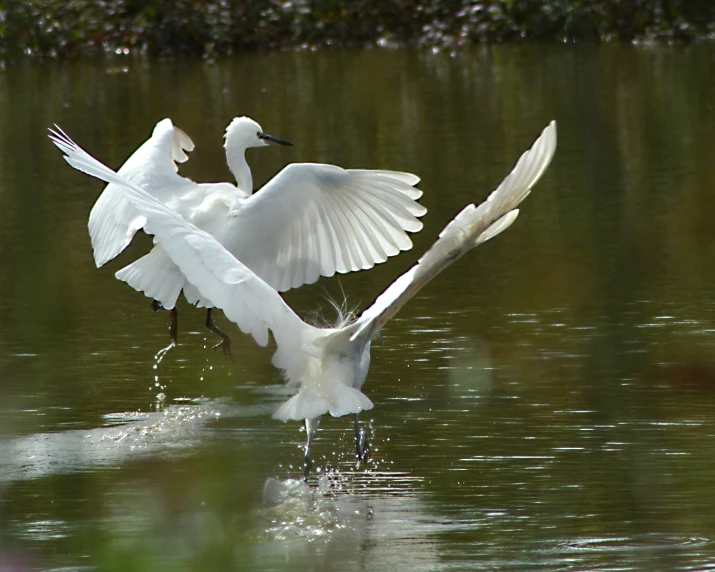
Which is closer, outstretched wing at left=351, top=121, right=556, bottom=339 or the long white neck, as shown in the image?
outstretched wing at left=351, top=121, right=556, bottom=339

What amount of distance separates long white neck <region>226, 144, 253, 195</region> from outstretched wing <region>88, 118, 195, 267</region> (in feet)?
1.12

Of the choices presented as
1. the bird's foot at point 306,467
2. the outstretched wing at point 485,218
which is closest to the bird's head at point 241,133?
the bird's foot at point 306,467

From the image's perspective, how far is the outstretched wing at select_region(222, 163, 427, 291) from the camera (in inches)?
289

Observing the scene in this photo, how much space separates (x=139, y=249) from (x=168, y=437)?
14.9 ft

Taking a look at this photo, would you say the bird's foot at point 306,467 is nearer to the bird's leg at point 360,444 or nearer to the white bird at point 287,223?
the bird's leg at point 360,444

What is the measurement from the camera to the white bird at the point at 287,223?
729cm

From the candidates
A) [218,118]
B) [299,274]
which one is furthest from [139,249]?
[218,118]

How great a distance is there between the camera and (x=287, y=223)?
24.6ft

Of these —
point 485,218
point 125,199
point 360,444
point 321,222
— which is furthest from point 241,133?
point 485,218

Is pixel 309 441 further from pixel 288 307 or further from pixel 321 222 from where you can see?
pixel 321 222

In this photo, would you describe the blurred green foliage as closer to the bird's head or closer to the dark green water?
the dark green water

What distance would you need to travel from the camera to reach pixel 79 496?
5.68 meters

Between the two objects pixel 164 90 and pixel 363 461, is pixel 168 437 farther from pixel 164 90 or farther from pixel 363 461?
pixel 164 90

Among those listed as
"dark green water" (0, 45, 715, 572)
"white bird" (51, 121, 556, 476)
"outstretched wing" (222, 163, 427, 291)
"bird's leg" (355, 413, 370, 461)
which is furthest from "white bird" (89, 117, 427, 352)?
"white bird" (51, 121, 556, 476)
